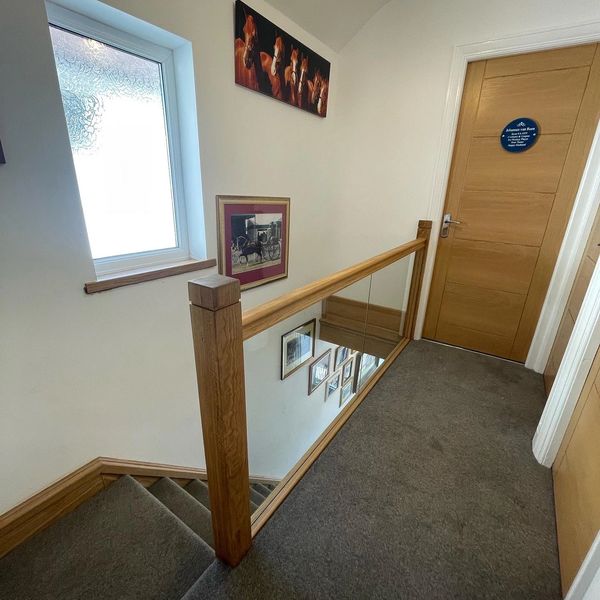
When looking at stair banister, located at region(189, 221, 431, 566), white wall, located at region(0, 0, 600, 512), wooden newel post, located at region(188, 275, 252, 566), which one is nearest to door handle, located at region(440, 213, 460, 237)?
white wall, located at region(0, 0, 600, 512)

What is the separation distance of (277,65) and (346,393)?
87.4 inches

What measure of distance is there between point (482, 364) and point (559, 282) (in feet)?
2.48

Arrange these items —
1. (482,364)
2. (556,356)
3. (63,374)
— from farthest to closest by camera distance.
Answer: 1. (482,364)
2. (556,356)
3. (63,374)

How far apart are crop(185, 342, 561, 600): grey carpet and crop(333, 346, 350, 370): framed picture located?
49cm

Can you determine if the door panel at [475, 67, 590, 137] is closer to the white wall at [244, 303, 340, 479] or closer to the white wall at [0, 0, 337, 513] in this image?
the white wall at [0, 0, 337, 513]

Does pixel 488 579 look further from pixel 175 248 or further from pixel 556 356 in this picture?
pixel 175 248

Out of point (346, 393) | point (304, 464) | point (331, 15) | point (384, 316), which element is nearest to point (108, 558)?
point (304, 464)

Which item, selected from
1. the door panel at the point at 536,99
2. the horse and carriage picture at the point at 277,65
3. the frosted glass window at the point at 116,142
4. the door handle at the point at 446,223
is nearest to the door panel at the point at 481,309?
the door handle at the point at 446,223

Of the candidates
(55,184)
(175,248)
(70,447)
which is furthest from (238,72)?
(70,447)

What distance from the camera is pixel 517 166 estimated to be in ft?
6.72

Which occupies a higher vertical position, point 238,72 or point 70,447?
point 238,72

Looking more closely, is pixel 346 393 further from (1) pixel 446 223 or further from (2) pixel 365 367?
(1) pixel 446 223

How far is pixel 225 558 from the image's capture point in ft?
3.37

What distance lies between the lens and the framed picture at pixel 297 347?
1.74 m
